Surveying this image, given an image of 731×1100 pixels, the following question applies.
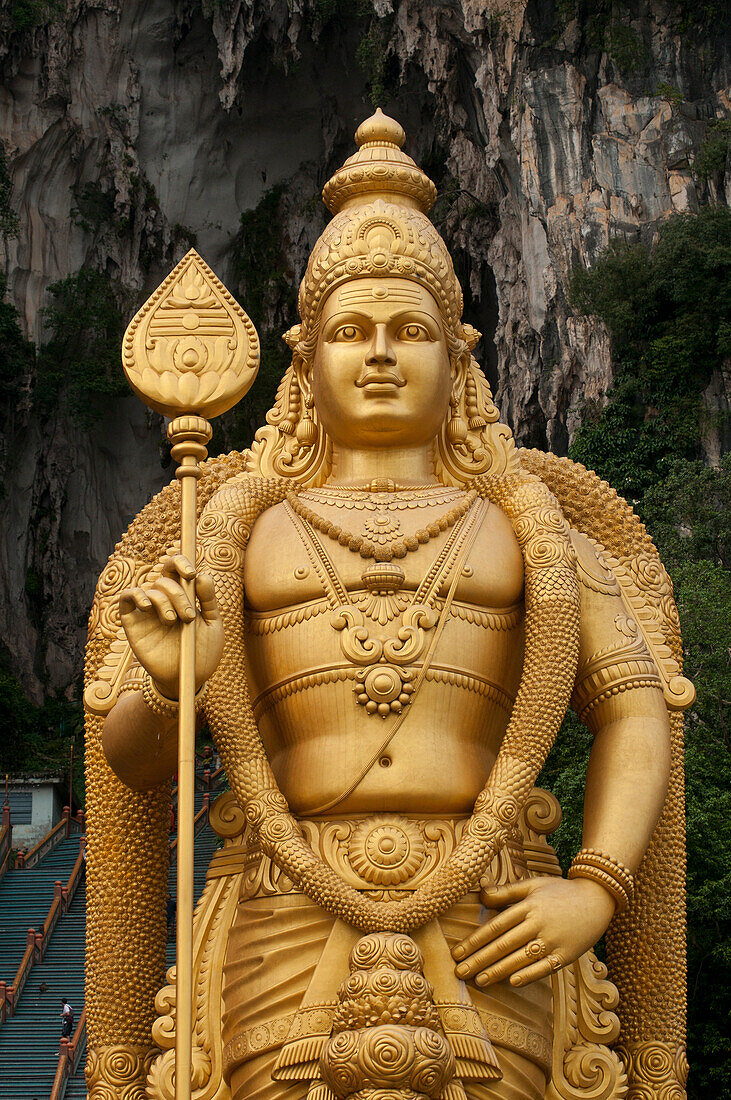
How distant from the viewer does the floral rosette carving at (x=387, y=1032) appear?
442 cm

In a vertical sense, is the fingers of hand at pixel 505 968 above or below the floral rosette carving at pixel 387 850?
below

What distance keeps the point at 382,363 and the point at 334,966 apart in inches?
86.4

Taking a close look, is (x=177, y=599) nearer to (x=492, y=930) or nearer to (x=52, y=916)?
(x=492, y=930)

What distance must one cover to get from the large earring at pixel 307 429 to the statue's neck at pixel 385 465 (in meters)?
0.19

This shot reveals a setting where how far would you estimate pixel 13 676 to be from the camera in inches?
1160

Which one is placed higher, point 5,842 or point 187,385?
point 187,385

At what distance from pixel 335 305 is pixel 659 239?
67.4 feet

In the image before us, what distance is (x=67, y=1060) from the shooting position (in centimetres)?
1336

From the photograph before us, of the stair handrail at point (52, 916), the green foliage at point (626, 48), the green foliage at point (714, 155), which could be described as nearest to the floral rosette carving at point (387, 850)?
the stair handrail at point (52, 916)

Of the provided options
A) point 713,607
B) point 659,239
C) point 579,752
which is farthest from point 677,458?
point 579,752

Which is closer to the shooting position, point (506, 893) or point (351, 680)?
point (506, 893)

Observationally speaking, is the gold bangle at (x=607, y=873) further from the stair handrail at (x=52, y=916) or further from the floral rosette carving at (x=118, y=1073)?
the stair handrail at (x=52, y=916)

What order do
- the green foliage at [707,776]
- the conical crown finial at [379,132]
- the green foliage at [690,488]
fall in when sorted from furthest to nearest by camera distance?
the green foliage at [690,488]
the green foliage at [707,776]
the conical crown finial at [379,132]

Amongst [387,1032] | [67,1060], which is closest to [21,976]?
[67,1060]
